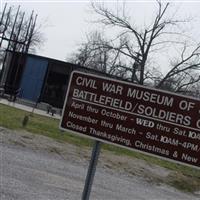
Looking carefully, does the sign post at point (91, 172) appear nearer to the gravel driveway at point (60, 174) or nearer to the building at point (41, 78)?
the gravel driveway at point (60, 174)

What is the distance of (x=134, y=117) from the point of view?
4.76 m

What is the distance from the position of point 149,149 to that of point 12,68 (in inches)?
1854

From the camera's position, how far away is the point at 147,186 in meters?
15.9

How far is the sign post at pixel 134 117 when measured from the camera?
456 cm

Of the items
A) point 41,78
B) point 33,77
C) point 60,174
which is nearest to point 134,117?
point 60,174

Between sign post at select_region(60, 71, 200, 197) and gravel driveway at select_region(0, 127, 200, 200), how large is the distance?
400 cm

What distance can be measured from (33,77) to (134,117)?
154ft

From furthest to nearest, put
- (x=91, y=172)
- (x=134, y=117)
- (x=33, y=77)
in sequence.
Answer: (x=33, y=77), (x=91, y=172), (x=134, y=117)

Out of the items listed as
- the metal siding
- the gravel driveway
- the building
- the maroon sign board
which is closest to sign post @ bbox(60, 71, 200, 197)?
the maroon sign board

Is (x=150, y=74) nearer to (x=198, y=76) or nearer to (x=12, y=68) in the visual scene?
(x=198, y=76)

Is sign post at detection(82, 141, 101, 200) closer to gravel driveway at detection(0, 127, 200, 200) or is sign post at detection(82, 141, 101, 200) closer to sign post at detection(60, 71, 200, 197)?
sign post at detection(60, 71, 200, 197)

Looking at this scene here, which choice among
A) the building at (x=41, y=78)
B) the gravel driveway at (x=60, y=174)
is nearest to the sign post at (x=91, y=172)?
the gravel driveway at (x=60, y=174)

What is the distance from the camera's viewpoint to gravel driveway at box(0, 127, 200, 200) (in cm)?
1021

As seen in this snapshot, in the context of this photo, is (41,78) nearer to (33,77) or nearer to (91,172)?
(33,77)
